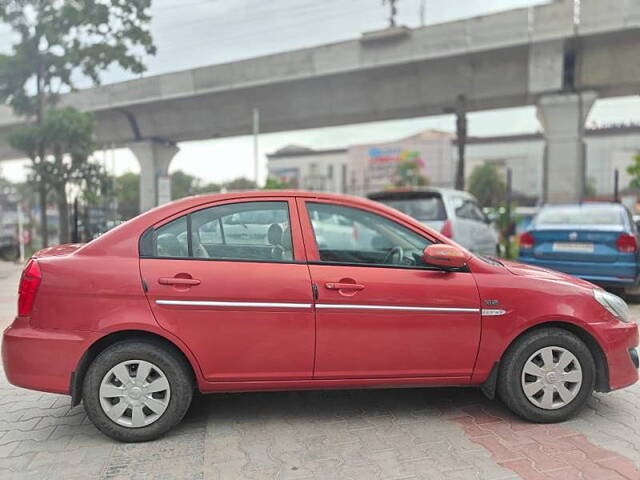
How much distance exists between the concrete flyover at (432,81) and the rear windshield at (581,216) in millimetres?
9364

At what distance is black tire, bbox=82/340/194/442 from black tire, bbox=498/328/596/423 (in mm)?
2057

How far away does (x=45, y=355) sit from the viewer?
10.3ft

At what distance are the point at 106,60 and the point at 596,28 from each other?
14800 mm

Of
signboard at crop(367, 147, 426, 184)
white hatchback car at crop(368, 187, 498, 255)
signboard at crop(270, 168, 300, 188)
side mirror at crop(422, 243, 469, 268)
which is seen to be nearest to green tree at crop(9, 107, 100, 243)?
white hatchback car at crop(368, 187, 498, 255)

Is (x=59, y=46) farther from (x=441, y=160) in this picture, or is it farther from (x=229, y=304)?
(x=441, y=160)

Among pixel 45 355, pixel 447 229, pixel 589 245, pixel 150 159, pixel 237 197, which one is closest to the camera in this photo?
pixel 45 355

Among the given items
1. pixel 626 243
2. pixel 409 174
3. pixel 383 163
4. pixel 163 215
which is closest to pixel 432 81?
pixel 626 243

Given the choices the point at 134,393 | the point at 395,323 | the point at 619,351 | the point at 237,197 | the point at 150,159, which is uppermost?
the point at 150,159

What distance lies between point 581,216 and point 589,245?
30.7 inches

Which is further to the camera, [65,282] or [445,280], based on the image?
[445,280]

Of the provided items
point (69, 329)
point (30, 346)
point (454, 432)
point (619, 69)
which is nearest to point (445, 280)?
point (454, 432)

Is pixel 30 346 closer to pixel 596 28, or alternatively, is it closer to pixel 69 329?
pixel 69 329

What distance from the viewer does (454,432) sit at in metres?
3.36

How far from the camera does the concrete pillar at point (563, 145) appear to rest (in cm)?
1650
